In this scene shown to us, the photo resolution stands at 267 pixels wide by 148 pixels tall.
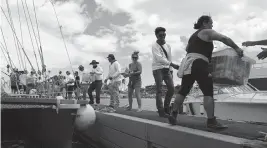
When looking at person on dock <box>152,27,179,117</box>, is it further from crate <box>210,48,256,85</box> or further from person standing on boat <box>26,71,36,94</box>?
person standing on boat <box>26,71,36,94</box>

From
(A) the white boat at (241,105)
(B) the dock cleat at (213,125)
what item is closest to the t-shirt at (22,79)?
(A) the white boat at (241,105)

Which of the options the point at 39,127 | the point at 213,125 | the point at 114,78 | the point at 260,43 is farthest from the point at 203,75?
the point at 39,127

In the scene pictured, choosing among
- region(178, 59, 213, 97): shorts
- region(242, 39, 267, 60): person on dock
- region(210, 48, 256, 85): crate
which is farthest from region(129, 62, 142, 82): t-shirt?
region(242, 39, 267, 60): person on dock

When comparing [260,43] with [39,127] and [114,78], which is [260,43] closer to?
[114,78]

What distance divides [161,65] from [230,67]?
1.79 m

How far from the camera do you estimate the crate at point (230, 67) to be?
440 centimetres

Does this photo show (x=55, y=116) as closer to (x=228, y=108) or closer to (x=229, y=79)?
(x=229, y=79)

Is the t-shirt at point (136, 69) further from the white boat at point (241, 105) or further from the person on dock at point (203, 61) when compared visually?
the person on dock at point (203, 61)

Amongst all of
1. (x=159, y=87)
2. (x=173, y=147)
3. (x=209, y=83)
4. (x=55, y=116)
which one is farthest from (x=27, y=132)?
(x=209, y=83)

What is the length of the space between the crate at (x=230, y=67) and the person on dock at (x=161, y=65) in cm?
135

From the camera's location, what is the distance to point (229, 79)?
178 inches

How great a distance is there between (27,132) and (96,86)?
10.9ft

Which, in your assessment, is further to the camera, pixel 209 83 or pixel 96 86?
pixel 96 86

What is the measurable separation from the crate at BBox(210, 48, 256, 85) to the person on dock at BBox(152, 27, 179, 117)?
1.35 metres
